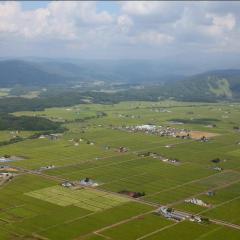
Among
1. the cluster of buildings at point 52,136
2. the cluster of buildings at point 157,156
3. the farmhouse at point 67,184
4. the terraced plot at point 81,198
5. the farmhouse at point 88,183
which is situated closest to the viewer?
the terraced plot at point 81,198

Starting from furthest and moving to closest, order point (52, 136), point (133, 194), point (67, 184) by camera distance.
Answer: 1. point (52, 136)
2. point (67, 184)
3. point (133, 194)

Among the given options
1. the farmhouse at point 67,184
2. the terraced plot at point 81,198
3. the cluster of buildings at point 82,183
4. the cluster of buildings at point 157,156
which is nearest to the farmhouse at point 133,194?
the terraced plot at point 81,198

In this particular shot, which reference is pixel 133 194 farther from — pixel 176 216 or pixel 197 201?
pixel 176 216

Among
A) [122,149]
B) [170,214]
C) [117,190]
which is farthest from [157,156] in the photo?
[170,214]

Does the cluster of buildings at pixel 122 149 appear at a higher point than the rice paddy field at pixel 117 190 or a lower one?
higher

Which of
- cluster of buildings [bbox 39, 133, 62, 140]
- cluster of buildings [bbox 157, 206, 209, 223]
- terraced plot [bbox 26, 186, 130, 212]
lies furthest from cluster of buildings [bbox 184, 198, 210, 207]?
cluster of buildings [bbox 39, 133, 62, 140]

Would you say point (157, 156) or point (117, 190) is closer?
point (117, 190)

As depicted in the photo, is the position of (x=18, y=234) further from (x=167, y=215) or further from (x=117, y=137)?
(x=117, y=137)

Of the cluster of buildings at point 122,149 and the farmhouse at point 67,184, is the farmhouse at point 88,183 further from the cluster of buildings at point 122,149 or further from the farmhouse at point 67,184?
the cluster of buildings at point 122,149
